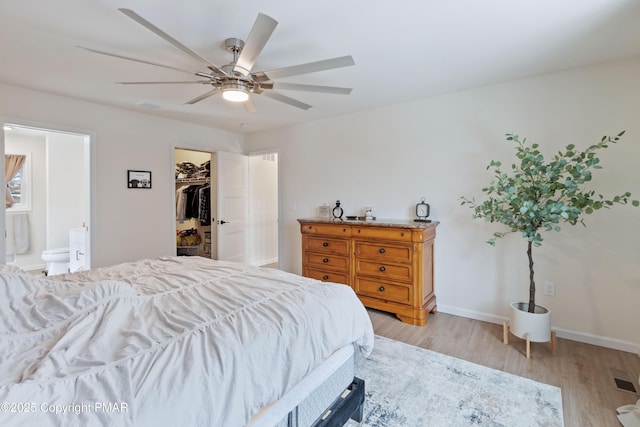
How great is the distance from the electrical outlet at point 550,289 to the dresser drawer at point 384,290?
1.25 m

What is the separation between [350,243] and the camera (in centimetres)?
344

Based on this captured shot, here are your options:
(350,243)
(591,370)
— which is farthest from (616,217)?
(350,243)

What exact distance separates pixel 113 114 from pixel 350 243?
11.0ft

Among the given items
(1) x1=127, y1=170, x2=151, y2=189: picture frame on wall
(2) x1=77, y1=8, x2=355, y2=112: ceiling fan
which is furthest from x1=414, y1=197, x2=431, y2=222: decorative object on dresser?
(1) x1=127, y1=170, x2=151, y2=189: picture frame on wall

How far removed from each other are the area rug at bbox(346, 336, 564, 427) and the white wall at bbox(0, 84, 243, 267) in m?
3.30

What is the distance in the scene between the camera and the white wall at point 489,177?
8.22 ft

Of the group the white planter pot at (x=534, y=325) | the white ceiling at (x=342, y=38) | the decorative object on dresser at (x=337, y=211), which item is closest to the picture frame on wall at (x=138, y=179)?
the white ceiling at (x=342, y=38)

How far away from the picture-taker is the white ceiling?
71.1 inches

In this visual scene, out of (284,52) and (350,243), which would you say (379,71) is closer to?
(284,52)

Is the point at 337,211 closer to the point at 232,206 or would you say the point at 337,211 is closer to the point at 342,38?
the point at 232,206

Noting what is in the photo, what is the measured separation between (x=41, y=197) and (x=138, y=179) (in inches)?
113

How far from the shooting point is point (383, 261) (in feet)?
10.5

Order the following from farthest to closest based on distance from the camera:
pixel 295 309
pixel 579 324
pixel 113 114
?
pixel 113 114 → pixel 579 324 → pixel 295 309

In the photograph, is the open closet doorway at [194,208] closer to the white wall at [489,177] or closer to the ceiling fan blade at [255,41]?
the white wall at [489,177]
